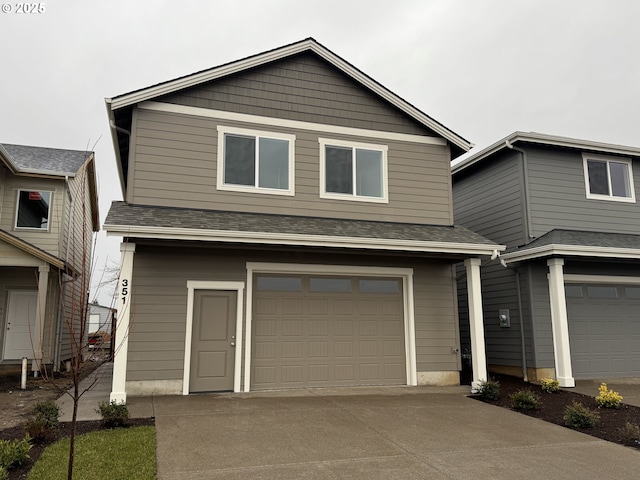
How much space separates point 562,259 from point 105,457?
9863mm

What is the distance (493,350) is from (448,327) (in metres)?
2.98

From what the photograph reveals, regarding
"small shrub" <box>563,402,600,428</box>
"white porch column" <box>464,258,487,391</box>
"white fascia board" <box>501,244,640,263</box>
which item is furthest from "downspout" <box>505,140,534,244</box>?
"small shrub" <box>563,402,600,428</box>

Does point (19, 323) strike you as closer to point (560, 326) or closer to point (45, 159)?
point (45, 159)

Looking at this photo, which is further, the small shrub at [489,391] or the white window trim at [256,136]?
the white window trim at [256,136]

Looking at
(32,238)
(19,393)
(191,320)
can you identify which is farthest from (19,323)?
(191,320)

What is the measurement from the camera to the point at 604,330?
11.6 metres

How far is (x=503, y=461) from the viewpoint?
17.3ft

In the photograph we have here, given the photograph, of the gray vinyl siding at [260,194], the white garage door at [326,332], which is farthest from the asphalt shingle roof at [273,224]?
the white garage door at [326,332]

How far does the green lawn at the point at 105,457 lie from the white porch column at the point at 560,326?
28.6 ft

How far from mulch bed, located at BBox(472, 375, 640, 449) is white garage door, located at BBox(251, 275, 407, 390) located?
2147 mm

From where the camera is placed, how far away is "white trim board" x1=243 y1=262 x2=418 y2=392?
9.09 m

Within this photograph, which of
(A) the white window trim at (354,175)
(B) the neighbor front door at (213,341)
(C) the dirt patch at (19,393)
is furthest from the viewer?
(A) the white window trim at (354,175)

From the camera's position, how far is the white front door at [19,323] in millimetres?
12664

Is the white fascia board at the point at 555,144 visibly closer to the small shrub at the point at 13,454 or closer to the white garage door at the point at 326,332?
the white garage door at the point at 326,332
